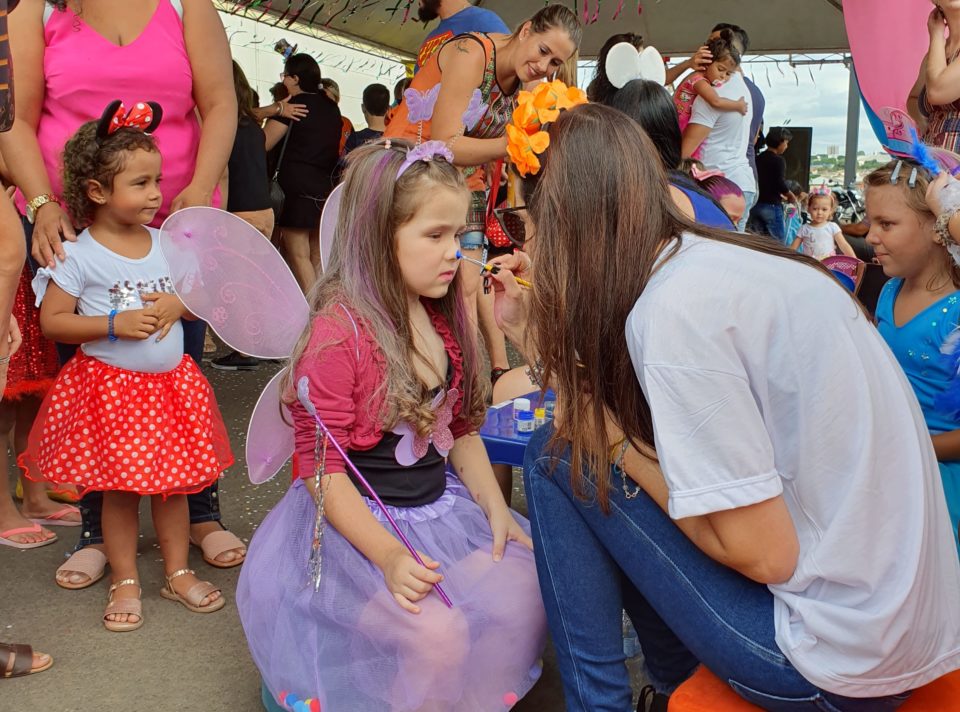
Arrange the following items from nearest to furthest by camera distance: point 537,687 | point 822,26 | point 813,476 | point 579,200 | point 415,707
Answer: point 813,476 → point 579,200 → point 415,707 → point 537,687 → point 822,26

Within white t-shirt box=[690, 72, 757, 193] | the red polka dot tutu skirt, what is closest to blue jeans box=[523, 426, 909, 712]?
the red polka dot tutu skirt

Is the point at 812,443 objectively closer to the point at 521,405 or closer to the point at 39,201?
the point at 521,405

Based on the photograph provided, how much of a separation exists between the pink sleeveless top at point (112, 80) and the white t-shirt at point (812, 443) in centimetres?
155

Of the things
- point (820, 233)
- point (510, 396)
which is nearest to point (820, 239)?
point (820, 233)

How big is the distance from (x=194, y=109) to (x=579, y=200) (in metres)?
1.49

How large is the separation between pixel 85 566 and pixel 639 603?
142 centimetres

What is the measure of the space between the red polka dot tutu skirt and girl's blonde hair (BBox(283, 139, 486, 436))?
538 mm

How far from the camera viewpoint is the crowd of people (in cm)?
117

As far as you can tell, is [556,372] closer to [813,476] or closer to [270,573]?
[813,476]

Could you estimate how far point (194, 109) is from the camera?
2438 millimetres

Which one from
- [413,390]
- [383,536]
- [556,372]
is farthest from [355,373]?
[556,372]

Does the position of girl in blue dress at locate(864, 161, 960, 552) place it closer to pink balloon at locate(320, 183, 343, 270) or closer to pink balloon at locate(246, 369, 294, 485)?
pink balloon at locate(320, 183, 343, 270)

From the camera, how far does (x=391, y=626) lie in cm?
156

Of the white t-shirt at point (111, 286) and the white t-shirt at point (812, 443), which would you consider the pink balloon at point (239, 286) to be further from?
the white t-shirt at point (812, 443)
